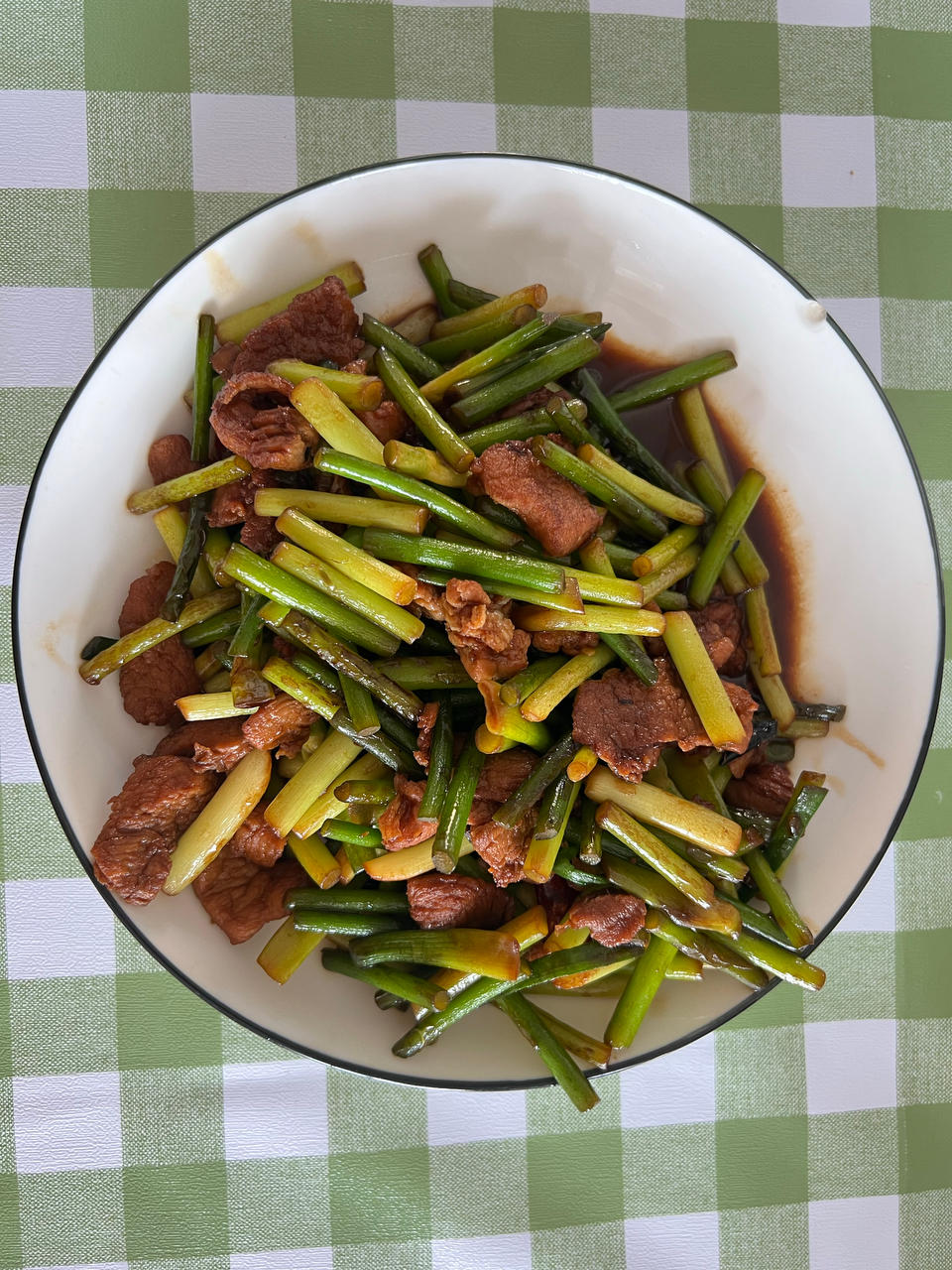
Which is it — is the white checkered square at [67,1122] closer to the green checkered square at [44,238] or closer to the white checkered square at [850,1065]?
the white checkered square at [850,1065]

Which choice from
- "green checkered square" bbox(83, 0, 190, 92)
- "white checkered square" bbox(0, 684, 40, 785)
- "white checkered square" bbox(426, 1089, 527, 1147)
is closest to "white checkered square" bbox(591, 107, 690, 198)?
"green checkered square" bbox(83, 0, 190, 92)

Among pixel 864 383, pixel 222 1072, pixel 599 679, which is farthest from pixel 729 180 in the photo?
pixel 222 1072

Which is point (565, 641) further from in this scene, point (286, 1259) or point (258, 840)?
point (286, 1259)

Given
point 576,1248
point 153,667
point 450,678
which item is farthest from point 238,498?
point 576,1248

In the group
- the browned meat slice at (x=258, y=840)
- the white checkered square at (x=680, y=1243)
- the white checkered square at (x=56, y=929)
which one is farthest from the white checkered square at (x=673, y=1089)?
the white checkered square at (x=56, y=929)

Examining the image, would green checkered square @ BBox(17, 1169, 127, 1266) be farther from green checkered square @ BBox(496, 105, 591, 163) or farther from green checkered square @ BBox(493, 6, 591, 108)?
green checkered square @ BBox(493, 6, 591, 108)

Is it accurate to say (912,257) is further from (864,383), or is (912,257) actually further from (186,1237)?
(186,1237)
